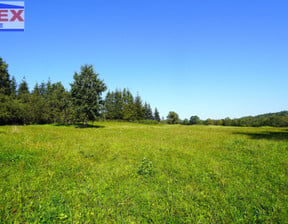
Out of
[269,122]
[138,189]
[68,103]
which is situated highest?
[68,103]

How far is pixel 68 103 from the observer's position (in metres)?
39.2

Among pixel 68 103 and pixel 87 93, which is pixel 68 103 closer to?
pixel 68 103

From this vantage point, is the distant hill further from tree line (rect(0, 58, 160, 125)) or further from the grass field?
the grass field

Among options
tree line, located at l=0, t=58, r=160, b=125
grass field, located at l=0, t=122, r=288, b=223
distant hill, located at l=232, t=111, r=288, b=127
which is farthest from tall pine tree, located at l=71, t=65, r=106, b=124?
distant hill, located at l=232, t=111, r=288, b=127

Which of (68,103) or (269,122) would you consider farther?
(269,122)

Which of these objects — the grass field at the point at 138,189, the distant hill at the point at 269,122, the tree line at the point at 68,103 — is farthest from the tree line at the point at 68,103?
the distant hill at the point at 269,122

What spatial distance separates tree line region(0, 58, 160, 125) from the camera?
3303cm

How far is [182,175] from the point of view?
20.5 feet

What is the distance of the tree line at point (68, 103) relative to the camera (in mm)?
33031

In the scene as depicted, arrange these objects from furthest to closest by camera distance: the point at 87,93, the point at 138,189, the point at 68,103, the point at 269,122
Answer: the point at 269,122 → the point at 68,103 → the point at 87,93 → the point at 138,189

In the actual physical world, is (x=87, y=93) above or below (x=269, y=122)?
above

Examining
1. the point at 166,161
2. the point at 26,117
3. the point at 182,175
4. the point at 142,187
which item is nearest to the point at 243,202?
the point at 182,175

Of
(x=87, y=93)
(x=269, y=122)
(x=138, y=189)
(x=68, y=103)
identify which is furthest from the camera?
(x=269, y=122)

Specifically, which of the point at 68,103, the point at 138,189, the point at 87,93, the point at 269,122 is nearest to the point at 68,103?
the point at 68,103
